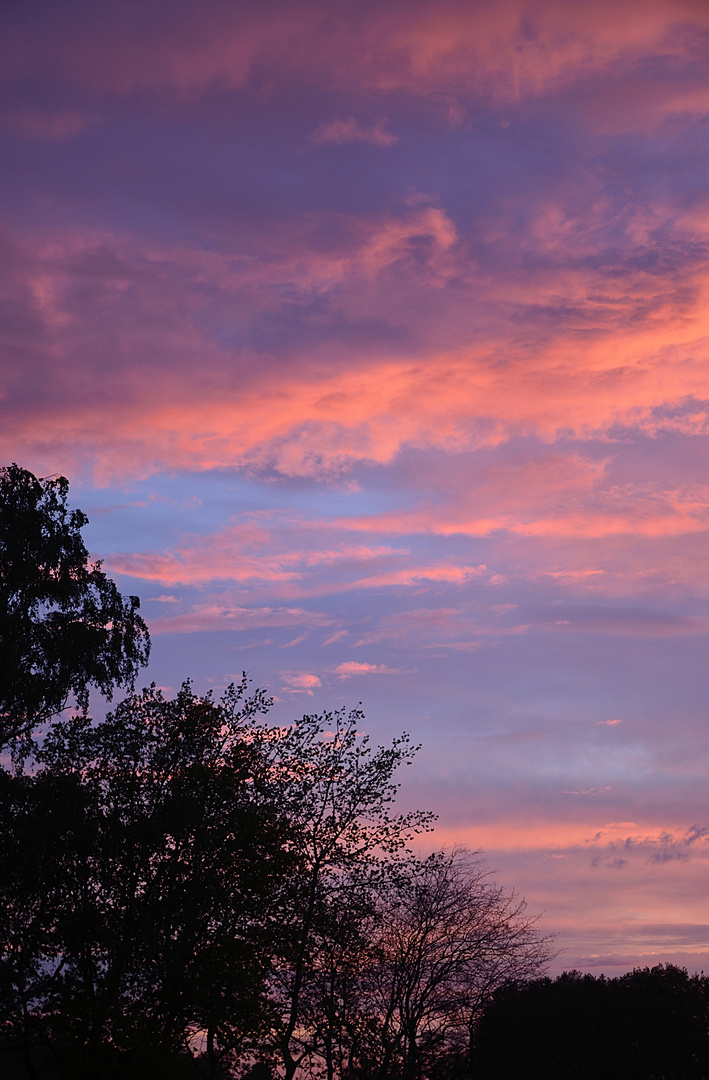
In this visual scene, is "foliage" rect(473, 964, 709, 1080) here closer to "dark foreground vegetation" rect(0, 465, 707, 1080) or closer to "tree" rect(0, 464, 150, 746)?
"dark foreground vegetation" rect(0, 465, 707, 1080)

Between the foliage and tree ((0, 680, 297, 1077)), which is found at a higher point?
tree ((0, 680, 297, 1077))

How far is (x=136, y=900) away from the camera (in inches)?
1109

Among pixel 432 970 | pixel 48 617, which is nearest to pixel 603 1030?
pixel 432 970

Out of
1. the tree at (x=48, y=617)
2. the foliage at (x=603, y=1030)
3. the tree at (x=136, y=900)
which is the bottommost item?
the foliage at (x=603, y=1030)

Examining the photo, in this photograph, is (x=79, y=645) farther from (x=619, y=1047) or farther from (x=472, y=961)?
(x=619, y=1047)

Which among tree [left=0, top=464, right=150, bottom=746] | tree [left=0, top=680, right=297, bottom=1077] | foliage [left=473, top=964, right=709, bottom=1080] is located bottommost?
foliage [left=473, top=964, right=709, bottom=1080]

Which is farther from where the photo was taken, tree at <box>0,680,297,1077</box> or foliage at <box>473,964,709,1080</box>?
foliage at <box>473,964,709,1080</box>

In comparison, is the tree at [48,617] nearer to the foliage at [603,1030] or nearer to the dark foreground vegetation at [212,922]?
the dark foreground vegetation at [212,922]

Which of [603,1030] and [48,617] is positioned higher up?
[48,617]

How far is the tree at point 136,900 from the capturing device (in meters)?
26.5

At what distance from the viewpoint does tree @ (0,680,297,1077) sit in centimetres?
2647

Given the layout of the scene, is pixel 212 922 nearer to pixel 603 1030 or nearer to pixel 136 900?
pixel 136 900

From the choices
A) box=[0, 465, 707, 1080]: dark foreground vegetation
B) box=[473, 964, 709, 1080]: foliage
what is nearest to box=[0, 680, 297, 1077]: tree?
box=[0, 465, 707, 1080]: dark foreground vegetation

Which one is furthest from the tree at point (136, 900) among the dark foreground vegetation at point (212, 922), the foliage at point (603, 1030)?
the foliage at point (603, 1030)
